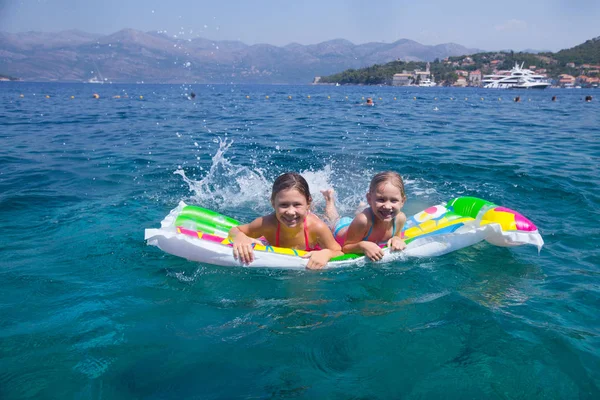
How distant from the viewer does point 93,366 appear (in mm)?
2832

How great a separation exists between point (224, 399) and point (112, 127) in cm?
1618

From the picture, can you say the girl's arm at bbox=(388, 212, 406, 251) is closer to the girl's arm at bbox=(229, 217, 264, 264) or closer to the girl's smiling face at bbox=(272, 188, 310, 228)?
the girl's smiling face at bbox=(272, 188, 310, 228)

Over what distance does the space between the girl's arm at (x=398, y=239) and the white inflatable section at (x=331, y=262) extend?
6 centimetres

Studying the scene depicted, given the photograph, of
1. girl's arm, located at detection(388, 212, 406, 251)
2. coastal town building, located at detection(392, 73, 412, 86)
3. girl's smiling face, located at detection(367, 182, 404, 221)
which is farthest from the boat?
girl's smiling face, located at detection(367, 182, 404, 221)

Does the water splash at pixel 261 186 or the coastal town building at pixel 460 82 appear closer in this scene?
the water splash at pixel 261 186

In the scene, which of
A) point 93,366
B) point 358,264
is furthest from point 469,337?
point 93,366

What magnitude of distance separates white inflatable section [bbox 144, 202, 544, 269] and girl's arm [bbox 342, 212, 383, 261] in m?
0.10

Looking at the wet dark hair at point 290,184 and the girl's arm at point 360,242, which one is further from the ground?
the wet dark hair at point 290,184

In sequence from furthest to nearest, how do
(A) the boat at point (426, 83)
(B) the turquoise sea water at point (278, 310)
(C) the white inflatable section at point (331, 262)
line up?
(A) the boat at point (426, 83)
(C) the white inflatable section at point (331, 262)
(B) the turquoise sea water at point (278, 310)

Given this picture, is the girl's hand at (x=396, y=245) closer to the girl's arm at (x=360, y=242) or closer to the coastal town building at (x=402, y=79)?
the girl's arm at (x=360, y=242)

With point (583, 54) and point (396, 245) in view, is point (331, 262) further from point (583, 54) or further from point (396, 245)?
point (583, 54)

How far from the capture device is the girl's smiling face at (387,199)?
422 centimetres

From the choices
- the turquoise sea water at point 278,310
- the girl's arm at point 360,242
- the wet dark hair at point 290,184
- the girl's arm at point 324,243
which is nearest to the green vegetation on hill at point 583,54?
the turquoise sea water at point 278,310

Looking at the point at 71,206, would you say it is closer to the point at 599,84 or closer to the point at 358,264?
the point at 358,264
